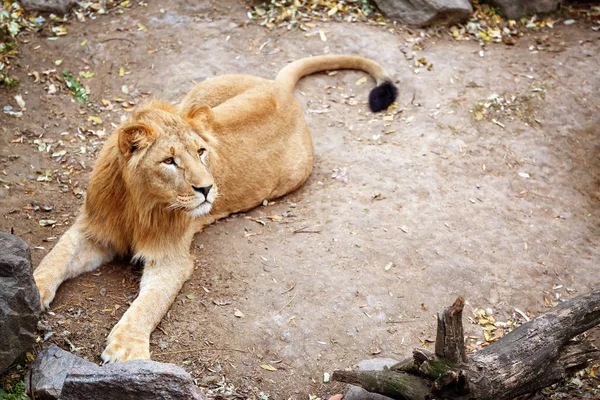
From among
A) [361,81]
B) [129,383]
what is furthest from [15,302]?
[361,81]

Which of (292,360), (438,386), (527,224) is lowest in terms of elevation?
(527,224)

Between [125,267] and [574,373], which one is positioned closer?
[574,373]

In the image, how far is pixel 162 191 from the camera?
19.0ft

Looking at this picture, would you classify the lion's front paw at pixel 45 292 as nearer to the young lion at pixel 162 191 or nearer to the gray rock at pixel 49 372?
the young lion at pixel 162 191

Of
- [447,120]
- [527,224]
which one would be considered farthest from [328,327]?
[447,120]

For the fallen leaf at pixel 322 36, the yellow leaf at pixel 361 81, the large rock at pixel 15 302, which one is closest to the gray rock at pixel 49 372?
the large rock at pixel 15 302

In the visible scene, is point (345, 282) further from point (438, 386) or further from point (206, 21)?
point (206, 21)

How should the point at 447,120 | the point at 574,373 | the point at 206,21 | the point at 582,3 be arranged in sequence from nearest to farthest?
the point at 574,373
the point at 447,120
the point at 206,21
the point at 582,3

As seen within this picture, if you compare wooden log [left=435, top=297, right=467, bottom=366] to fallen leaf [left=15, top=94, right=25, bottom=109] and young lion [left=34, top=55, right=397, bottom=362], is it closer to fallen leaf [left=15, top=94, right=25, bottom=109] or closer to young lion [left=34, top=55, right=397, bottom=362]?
young lion [left=34, top=55, right=397, bottom=362]

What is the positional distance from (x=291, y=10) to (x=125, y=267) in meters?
5.55

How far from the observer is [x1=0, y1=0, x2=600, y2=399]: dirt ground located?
19.2 feet

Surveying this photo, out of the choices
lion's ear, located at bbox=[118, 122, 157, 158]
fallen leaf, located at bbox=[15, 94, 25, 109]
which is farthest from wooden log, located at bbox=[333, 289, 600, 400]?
fallen leaf, located at bbox=[15, 94, 25, 109]

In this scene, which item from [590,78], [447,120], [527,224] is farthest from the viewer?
[590,78]

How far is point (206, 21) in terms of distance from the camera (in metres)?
10.5
